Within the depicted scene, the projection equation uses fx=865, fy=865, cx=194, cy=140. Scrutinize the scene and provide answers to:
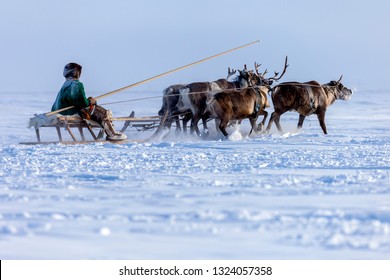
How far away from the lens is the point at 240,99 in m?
14.9

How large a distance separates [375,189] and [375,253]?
2571 mm

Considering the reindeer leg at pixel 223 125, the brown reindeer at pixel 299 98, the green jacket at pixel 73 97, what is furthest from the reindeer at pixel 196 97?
the green jacket at pixel 73 97

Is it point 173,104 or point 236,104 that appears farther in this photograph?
point 173,104

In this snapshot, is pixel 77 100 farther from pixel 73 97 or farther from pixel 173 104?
pixel 173 104

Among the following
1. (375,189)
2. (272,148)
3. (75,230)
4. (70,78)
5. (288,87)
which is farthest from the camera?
(288,87)

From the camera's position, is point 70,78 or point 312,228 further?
point 70,78

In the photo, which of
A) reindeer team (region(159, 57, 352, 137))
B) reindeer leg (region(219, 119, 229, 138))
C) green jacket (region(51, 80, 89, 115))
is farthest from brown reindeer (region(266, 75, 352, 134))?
green jacket (region(51, 80, 89, 115))

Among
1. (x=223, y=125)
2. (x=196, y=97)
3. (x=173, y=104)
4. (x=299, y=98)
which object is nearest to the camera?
(x=223, y=125)

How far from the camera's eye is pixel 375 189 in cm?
743

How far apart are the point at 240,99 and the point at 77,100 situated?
2.86 m

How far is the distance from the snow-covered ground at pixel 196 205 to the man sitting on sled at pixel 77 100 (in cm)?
194

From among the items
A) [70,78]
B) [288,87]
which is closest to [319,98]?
[288,87]

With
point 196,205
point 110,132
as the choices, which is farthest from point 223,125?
point 196,205

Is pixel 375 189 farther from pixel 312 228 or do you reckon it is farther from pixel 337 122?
pixel 337 122
